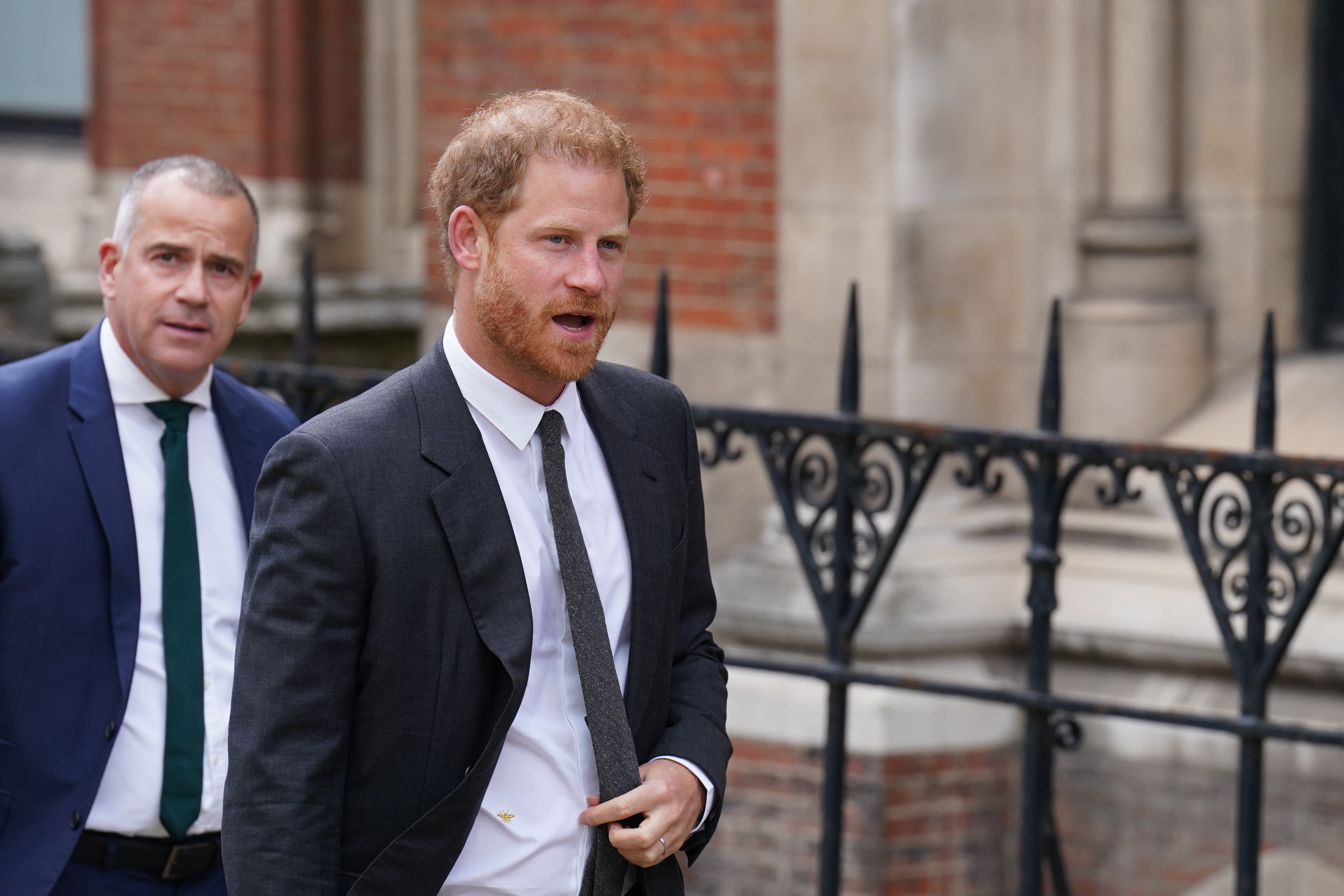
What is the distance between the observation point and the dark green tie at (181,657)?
109 inches

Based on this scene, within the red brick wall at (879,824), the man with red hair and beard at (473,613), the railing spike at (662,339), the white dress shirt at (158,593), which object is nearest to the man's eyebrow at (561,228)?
the man with red hair and beard at (473,613)

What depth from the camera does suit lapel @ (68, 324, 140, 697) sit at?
2.77m

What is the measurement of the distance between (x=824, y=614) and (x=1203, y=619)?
68.8 inches

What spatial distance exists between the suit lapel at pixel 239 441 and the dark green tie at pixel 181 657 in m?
0.09

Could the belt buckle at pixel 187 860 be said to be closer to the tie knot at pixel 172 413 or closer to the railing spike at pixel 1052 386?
the tie knot at pixel 172 413

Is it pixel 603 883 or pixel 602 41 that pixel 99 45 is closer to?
pixel 602 41

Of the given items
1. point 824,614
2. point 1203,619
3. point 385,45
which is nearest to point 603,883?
point 824,614

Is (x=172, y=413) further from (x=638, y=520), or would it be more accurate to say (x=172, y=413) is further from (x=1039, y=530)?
(x=1039, y=530)

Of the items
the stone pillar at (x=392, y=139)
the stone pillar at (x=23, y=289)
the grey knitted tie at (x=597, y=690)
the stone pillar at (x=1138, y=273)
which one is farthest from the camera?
the stone pillar at (x=392, y=139)

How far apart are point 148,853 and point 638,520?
109 centimetres

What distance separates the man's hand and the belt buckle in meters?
0.95

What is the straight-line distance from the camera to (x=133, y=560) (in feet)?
9.18

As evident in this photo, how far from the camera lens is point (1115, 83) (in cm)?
570

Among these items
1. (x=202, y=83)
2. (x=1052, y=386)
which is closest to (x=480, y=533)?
(x=1052, y=386)
